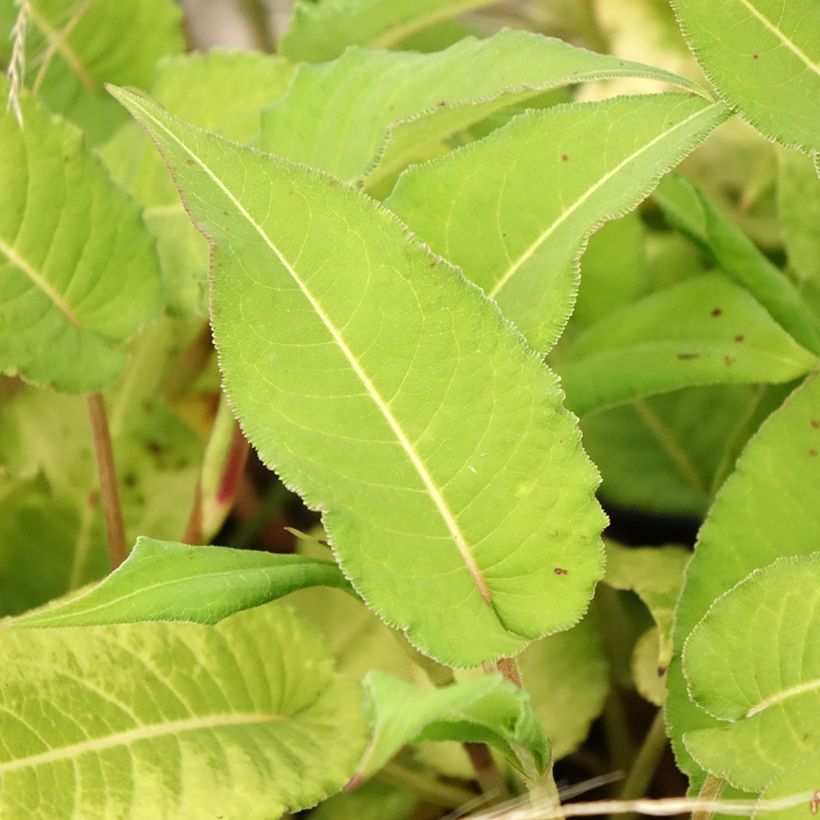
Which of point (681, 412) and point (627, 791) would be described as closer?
point (627, 791)

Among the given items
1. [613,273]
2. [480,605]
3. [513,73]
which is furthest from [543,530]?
[613,273]

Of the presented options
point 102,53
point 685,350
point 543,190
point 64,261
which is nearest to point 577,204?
point 543,190

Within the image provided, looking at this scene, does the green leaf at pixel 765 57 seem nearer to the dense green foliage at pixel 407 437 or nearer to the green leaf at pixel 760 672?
the dense green foliage at pixel 407 437

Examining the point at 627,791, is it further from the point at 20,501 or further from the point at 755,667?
the point at 20,501

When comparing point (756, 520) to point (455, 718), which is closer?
point (455, 718)

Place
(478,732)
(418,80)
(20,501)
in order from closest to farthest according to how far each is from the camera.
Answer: (478,732)
(418,80)
(20,501)

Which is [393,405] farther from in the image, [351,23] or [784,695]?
[351,23]
